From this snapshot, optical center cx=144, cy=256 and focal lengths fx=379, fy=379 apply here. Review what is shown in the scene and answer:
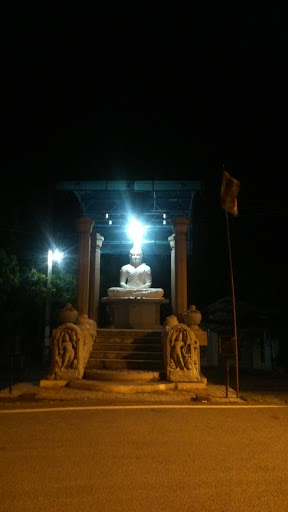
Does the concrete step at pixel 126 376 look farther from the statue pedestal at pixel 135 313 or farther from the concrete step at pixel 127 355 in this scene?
the statue pedestal at pixel 135 313

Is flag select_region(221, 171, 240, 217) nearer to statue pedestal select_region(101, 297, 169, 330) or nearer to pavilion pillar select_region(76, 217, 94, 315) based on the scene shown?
statue pedestal select_region(101, 297, 169, 330)

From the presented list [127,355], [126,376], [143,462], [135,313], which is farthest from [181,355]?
[143,462]

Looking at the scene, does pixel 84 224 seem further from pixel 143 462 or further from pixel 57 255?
pixel 143 462

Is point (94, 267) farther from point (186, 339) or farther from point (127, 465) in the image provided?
point (127, 465)

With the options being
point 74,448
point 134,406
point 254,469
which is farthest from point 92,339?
point 254,469

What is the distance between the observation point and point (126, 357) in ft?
34.8

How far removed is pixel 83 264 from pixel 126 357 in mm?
4052

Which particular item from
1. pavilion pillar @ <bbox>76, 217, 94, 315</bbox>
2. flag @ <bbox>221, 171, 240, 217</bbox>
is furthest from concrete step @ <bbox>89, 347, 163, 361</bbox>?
flag @ <bbox>221, 171, 240, 217</bbox>

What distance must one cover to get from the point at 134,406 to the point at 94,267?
837 cm

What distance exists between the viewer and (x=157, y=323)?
13.6m

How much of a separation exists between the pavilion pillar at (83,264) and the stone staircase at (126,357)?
168 centimetres

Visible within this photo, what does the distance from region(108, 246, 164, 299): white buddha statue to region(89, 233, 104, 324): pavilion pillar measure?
1.02m

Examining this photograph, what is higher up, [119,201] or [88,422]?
[119,201]

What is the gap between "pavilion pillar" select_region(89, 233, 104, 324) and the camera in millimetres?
14578
